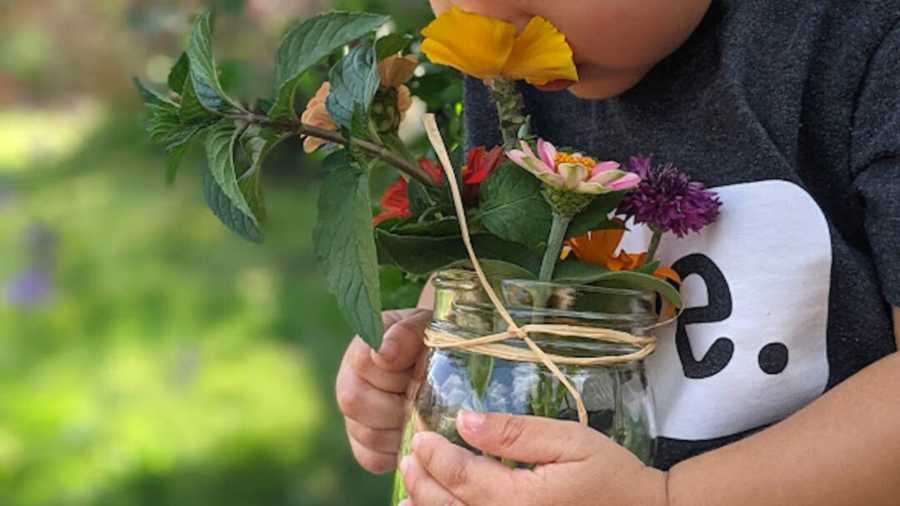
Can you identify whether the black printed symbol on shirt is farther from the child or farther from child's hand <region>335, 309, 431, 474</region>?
child's hand <region>335, 309, 431, 474</region>

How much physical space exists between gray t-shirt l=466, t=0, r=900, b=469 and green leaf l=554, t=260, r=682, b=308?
84 mm

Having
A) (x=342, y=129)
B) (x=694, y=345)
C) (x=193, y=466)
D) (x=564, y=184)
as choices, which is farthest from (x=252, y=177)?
(x=193, y=466)

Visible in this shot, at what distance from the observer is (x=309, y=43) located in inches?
25.2

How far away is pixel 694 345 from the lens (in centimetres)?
76

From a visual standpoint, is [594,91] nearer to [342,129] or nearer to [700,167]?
[700,167]

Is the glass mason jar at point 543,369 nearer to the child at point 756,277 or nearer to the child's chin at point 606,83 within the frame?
the child at point 756,277

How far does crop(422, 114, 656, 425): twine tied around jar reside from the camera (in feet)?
2.15

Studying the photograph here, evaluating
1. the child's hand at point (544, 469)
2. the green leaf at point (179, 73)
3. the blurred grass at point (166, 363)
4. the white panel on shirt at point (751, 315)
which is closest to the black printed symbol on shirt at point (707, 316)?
the white panel on shirt at point (751, 315)

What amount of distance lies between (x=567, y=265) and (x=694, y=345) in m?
0.13

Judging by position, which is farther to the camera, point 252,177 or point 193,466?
point 193,466

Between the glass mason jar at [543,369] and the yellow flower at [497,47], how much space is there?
112mm

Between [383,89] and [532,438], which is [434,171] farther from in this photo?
[532,438]

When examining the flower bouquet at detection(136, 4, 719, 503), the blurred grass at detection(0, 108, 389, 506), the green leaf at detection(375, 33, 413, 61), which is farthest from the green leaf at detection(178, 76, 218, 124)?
the blurred grass at detection(0, 108, 389, 506)

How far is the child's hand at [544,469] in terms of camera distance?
65 cm
